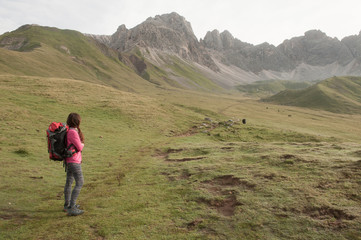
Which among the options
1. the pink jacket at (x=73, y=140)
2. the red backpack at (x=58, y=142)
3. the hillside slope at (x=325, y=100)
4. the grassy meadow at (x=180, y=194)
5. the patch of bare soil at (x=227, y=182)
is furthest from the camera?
the hillside slope at (x=325, y=100)

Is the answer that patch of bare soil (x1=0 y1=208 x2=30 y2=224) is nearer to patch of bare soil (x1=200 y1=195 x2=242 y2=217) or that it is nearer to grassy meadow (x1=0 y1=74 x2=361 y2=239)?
grassy meadow (x1=0 y1=74 x2=361 y2=239)

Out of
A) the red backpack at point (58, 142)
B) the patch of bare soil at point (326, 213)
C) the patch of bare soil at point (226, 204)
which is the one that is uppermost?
the red backpack at point (58, 142)

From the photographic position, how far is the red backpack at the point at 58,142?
38.7 feet

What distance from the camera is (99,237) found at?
396 inches

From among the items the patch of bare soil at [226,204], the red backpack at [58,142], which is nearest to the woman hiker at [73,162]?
the red backpack at [58,142]

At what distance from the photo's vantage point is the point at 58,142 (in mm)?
11875

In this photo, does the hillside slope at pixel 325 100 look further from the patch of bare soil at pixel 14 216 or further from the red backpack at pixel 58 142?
the patch of bare soil at pixel 14 216

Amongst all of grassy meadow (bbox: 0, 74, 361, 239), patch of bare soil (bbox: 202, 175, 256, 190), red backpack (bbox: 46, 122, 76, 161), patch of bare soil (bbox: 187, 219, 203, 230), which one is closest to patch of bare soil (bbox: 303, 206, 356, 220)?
grassy meadow (bbox: 0, 74, 361, 239)

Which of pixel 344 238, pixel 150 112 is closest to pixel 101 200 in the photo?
pixel 344 238

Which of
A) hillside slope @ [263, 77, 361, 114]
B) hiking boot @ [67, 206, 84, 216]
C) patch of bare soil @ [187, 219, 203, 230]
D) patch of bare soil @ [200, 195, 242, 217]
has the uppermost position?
hillside slope @ [263, 77, 361, 114]

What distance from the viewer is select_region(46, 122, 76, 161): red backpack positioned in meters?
11.8

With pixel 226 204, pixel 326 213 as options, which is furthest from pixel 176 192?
pixel 326 213

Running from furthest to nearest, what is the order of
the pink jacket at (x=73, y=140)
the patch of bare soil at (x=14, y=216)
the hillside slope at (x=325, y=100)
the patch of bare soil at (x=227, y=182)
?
the hillside slope at (x=325, y=100)
the patch of bare soil at (x=227, y=182)
the pink jacket at (x=73, y=140)
the patch of bare soil at (x=14, y=216)

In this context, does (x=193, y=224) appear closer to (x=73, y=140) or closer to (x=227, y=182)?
(x=227, y=182)
